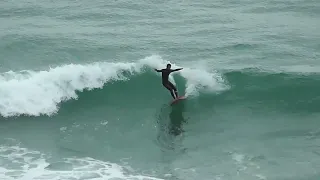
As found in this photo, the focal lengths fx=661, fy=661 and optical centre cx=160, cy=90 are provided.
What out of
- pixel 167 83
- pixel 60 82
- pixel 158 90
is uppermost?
pixel 60 82

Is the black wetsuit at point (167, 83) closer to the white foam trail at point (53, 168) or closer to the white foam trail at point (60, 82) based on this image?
the white foam trail at point (60, 82)

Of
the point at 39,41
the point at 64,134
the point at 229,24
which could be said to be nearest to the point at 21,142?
the point at 64,134

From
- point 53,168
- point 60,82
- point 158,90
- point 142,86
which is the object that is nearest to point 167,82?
point 158,90

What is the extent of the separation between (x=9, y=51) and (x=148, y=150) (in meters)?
9.82

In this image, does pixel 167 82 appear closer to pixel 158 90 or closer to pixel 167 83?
pixel 167 83

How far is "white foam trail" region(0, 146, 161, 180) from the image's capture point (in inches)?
682

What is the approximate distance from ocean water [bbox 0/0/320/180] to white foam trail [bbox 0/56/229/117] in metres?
0.04

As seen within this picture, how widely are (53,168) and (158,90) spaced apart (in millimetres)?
6518

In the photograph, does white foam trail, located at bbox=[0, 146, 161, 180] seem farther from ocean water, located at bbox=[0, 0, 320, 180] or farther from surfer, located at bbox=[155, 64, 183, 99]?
surfer, located at bbox=[155, 64, 183, 99]

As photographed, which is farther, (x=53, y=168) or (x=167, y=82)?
(x=167, y=82)

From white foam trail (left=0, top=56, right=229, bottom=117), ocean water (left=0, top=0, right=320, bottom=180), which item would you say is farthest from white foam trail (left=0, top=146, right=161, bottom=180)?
white foam trail (left=0, top=56, right=229, bottom=117)

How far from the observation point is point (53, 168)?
17.8 metres

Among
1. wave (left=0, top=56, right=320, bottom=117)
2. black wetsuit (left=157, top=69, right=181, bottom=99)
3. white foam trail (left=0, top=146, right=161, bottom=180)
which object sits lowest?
white foam trail (left=0, top=146, right=161, bottom=180)

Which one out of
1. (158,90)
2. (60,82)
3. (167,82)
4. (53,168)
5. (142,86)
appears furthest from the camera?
(142,86)
